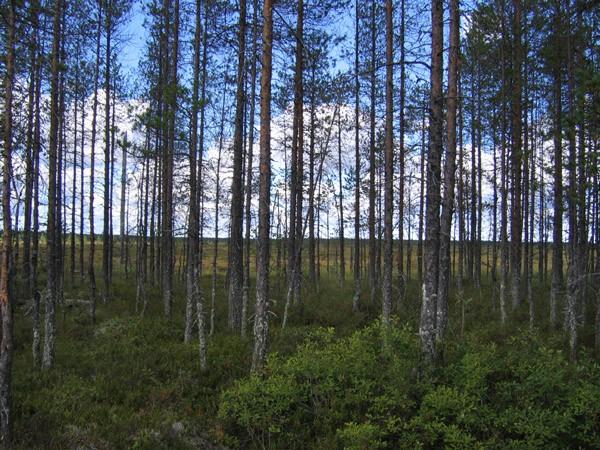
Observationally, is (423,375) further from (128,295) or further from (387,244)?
(128,295)

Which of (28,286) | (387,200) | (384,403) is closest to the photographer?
(384,403)

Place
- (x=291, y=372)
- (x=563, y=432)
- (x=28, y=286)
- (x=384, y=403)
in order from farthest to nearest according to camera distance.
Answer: (x=28, y=286), (x=291, y=372), (x=384, y=403), (x=563, y=432)

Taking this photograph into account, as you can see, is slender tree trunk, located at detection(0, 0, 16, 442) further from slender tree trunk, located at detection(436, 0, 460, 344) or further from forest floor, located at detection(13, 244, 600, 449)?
slender tree trunk, located at detection(436, 0, 460, 344)

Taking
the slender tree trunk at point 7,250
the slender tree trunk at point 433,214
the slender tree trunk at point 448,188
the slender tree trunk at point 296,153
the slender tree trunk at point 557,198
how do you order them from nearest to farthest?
the slender tree trunk at point 7,250 → the slender tree trunk at point 433,214 → the slender tree trunk at point 448,188 → the slender tree trunk at point 557,198 → the slender tree trunk at point 296,153

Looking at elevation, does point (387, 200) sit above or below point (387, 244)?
above

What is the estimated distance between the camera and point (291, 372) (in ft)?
26.5

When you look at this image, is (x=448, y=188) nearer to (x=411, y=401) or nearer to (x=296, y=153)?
(x=411, y=401)

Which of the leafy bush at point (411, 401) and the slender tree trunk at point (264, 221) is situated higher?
the slender tree trunk at point (264, 221)

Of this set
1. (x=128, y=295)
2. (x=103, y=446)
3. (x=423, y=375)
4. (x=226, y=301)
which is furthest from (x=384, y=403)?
(x=128, y=295)

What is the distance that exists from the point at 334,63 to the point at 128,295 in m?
14.5

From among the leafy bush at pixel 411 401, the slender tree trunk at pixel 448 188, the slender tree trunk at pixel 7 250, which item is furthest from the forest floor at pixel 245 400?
the slender tree trunk at pixel 448 188

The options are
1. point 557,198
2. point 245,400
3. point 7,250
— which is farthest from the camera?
point 557,198

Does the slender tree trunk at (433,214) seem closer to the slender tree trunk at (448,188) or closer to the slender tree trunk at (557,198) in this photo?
the slender tree trunk at (448,188)

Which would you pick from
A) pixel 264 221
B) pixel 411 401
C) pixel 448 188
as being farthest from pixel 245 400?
pixel 448 188
